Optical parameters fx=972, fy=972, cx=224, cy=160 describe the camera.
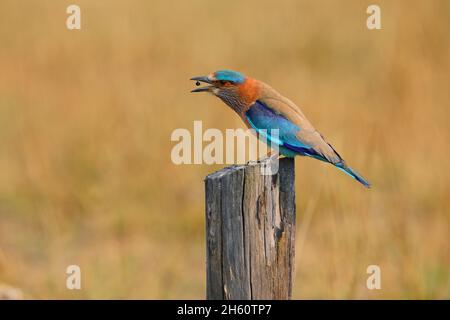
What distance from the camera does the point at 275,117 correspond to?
6039 mm

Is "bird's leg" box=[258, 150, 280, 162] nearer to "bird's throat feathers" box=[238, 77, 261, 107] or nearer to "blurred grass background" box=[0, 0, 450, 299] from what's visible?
"bird's throat feathers" box=[238, 77, 261, 107]

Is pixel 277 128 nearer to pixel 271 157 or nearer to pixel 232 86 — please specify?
pixel 271 157

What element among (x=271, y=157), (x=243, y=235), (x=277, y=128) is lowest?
(x=243, y=235)

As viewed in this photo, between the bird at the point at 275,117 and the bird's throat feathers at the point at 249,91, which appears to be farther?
the bird's throat feathers at the point at 249,91

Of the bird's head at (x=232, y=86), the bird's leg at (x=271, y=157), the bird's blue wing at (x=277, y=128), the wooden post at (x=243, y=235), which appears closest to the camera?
the wooden post at (x=243, y=235)

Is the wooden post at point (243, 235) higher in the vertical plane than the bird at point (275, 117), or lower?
lower

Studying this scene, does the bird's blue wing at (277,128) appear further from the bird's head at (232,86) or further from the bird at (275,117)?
the bird's head at (232,86)

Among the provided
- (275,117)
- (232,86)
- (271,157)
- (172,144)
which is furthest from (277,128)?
(172,144)

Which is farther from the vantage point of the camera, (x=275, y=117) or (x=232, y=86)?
(x=232, y=86)

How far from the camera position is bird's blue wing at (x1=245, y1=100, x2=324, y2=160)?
5879 millimetres

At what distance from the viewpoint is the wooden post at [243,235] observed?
4789 millimetres

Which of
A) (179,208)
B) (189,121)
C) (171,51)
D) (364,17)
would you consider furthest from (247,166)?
(364,17)

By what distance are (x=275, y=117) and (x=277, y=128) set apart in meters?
0.11

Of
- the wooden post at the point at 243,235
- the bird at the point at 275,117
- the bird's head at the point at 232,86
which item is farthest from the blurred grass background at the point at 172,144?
the wooden post at the point at 243,235
